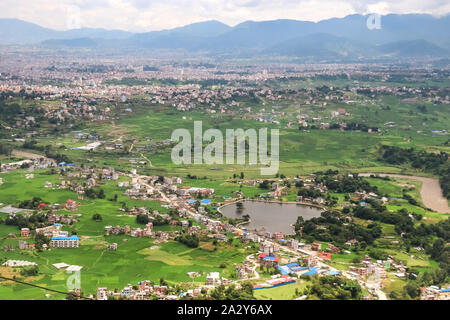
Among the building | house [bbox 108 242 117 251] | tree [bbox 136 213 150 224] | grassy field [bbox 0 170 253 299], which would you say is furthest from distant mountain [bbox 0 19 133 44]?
house [bbox 108 242 117 251]

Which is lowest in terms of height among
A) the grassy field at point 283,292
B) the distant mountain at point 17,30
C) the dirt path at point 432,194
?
the dirt path at point 432,194

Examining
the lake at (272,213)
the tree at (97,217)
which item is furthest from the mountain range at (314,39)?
the tree at (97,217)

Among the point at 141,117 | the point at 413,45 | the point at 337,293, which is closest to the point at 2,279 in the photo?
the point at 337,293

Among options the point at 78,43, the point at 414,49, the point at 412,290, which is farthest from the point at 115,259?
the point at 414,49

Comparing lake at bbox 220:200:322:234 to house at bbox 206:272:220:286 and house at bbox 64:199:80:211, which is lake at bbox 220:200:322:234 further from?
house at bbox 64:199:80:211

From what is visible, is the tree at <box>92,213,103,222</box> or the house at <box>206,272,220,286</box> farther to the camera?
the tree at <box>92,213,103,222</box>

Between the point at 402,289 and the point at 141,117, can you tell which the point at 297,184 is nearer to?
the point at 402,289

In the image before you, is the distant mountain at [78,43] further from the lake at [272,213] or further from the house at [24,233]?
the house at [24,233]
